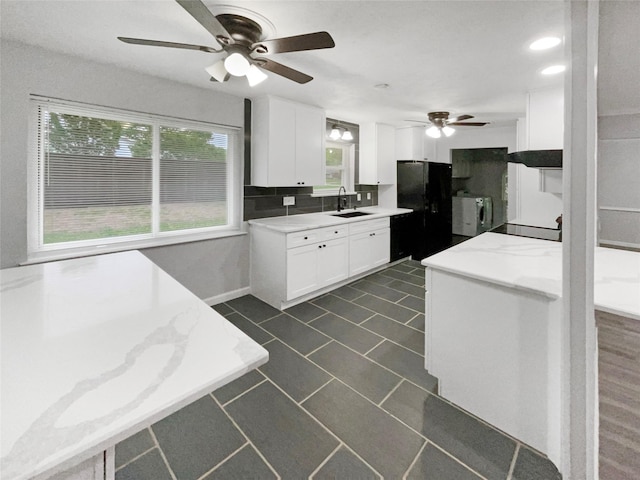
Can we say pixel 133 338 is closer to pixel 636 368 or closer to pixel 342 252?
pixel 636 368

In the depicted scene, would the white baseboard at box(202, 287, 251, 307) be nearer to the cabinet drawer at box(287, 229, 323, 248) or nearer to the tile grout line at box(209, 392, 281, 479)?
the cabinet drawer at box(287, 229, 323, 248)

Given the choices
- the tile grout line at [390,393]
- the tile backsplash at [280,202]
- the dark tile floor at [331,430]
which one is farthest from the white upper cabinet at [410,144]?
the tile grout line at [390,393]

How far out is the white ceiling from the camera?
66.6 inches

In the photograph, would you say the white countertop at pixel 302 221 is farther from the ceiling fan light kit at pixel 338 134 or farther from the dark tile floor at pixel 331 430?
the dark tile floor at pixel 331 430

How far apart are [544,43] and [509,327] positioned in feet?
6.63

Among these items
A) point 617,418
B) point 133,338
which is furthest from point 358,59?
point 617,418

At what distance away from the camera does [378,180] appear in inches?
197

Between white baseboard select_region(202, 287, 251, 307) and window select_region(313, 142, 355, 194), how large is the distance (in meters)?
1.83

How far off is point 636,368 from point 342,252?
2673 millimetres

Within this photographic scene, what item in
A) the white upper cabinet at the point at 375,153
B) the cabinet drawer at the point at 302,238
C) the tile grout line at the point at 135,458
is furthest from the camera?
the white upper cabinet at the point at 375,153

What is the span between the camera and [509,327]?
1.52m

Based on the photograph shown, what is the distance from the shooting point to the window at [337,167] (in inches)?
183

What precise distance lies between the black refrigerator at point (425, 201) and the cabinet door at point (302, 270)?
7.67ft

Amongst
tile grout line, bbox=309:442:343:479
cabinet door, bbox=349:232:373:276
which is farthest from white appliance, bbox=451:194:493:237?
tile grout line, bbox=309:442:343:479
